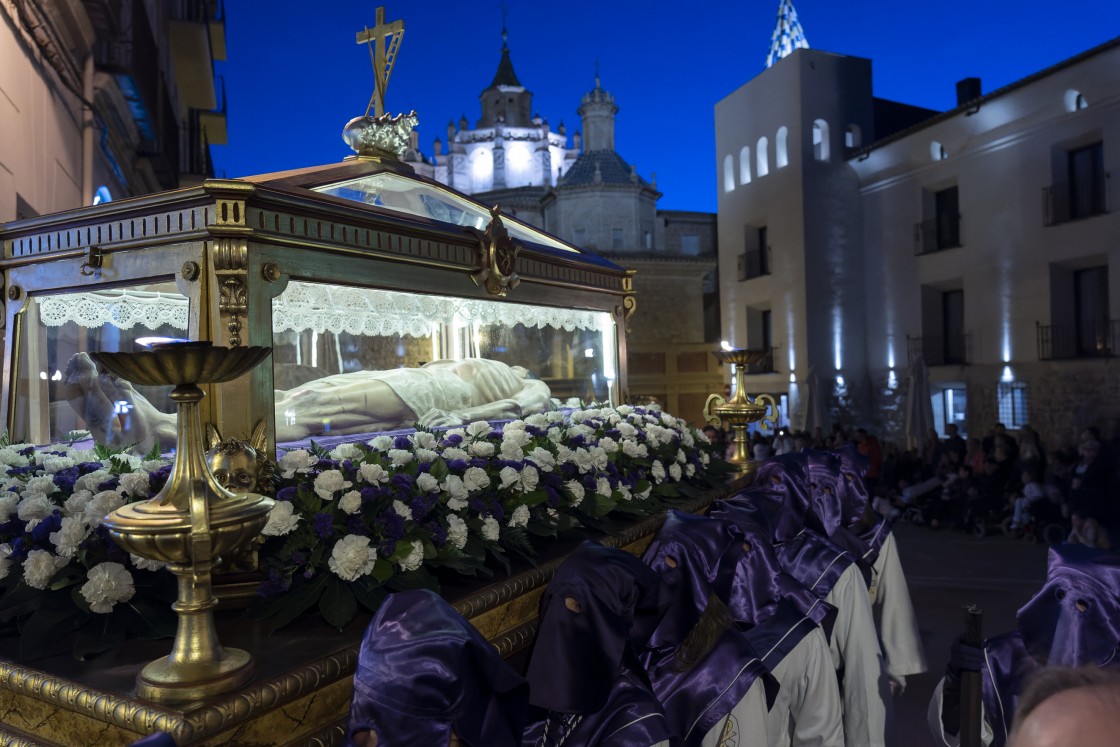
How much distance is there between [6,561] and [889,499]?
34.5ft

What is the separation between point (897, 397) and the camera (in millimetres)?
16719

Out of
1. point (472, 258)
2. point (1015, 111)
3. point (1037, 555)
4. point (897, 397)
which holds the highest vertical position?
point (1015, 111)

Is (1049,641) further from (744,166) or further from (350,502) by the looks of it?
(744,166)

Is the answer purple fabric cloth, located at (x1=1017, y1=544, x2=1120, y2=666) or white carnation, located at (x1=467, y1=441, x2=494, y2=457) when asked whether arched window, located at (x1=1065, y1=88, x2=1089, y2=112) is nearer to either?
purple fabric cloth, located at (x1=1017, y1=544, x2=1120, y2=666)

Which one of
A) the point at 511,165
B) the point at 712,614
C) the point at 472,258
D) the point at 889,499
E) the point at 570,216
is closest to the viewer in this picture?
the point at 712,614

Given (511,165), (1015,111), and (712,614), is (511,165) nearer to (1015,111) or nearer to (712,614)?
(1015,111)

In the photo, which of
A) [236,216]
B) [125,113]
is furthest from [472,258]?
[125,113]

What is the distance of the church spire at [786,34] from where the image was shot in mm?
20281

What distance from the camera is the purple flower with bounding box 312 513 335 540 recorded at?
2412 mm

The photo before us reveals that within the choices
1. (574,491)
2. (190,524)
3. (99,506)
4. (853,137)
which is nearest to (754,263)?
(853,137)

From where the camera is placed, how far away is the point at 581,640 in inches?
82.2

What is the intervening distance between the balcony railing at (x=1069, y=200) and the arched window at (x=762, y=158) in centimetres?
651

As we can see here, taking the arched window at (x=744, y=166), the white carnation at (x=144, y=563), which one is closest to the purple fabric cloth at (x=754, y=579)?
the white carnation at (x=144, y=563)

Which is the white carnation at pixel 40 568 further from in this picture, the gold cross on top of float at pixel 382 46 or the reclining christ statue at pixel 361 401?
the gold cross on top of float at pixel 382 46
